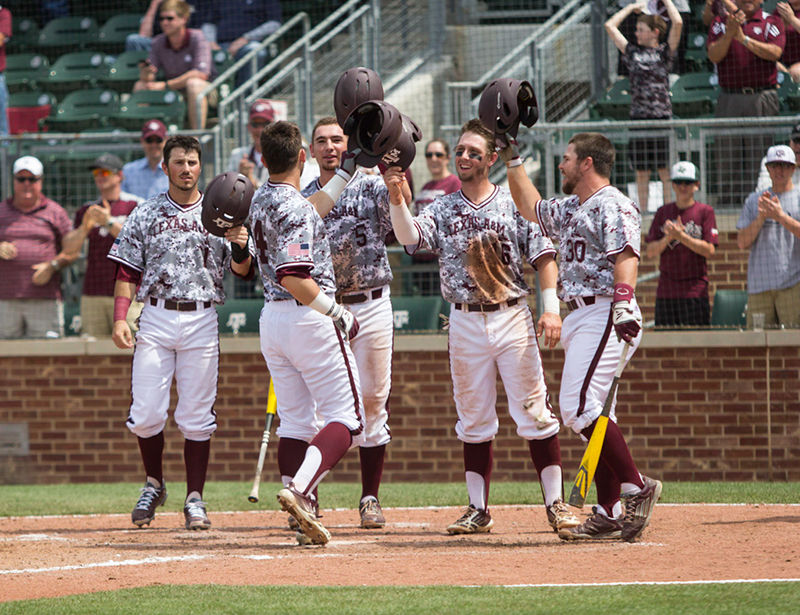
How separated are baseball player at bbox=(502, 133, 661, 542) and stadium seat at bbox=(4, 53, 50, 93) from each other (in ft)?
33.4

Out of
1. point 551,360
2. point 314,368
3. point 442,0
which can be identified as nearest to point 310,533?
point 314,368

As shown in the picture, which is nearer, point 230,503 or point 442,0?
point 230,503

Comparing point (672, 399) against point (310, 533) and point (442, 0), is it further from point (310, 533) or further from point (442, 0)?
point (442, 0)

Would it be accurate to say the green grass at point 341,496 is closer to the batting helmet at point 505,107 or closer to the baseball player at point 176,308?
the baseball player at point 176,308

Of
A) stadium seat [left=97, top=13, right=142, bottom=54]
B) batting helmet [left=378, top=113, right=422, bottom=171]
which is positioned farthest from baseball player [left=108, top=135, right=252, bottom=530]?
stadium seat [left=97, top=13, right=142, bottom=54]

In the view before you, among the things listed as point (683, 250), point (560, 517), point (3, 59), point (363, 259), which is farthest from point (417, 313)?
point (3, 59)

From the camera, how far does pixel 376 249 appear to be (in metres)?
7.21

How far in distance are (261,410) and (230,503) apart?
191cm

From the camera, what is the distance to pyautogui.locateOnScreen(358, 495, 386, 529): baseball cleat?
23.9ft

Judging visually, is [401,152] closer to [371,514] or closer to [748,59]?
[371,514]

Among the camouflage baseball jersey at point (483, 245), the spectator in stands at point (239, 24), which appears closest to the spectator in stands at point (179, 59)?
the spectator in stands at point (239, 24)

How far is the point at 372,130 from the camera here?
21.4 feet

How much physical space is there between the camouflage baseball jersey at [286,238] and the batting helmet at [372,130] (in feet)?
1.30

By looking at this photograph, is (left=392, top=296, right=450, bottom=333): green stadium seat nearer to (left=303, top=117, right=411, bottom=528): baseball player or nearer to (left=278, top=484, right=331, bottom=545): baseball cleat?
(left=303, top=117, right=411, bottom=528): baseball player
